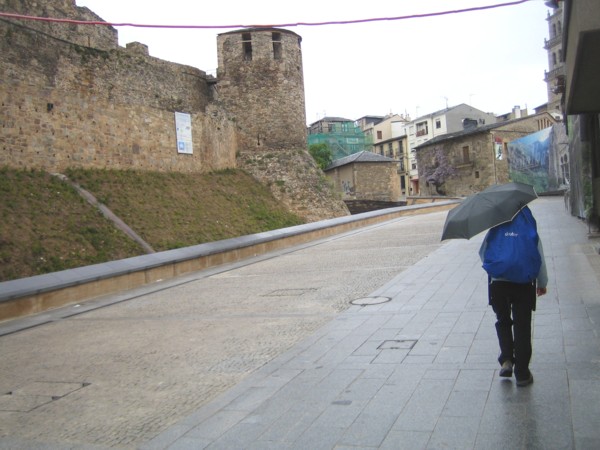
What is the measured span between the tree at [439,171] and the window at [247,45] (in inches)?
1147

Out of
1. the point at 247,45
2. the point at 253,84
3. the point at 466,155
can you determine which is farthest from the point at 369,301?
the point at 466,155

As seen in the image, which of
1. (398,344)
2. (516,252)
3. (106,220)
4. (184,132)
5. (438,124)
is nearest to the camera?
(516,252)

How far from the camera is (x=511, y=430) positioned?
3.33m

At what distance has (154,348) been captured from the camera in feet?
20.3

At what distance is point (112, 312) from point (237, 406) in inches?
203

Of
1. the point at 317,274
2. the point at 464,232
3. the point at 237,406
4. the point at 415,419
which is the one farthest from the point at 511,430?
the point at 317,274

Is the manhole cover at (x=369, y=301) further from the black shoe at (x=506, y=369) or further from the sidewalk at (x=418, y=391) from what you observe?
the black shoe at (x=506, y=369)

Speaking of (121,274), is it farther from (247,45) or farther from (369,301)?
(247,45)

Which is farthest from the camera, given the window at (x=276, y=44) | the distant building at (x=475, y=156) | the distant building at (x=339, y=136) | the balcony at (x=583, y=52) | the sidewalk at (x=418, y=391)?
the distant building at (x=339, y=136)

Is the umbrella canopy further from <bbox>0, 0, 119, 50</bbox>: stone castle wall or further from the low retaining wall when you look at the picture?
<bbox>0, 0, 119, 50</bbox>: stone castle wall

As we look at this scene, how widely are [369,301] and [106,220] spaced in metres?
9.82

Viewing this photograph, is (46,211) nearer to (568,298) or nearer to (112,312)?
(112,312)

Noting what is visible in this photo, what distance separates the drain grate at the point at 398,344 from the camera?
5.29 m

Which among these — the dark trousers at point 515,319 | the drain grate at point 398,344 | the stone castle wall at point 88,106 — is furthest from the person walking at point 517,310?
the stone castle wall at point 88,106
